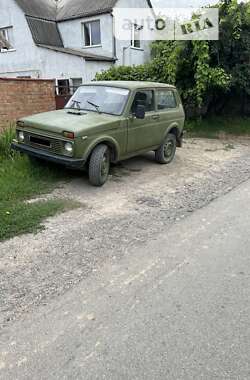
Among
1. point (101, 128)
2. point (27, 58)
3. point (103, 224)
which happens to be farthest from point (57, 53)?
point (103, 224)

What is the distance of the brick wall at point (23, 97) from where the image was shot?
25.1 ft

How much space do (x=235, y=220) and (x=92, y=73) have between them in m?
14.9

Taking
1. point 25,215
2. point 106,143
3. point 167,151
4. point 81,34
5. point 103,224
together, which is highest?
point 81,34

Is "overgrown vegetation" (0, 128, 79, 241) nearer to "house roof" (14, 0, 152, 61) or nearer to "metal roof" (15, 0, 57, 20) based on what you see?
"house roof" (14, 0, 152, 61)

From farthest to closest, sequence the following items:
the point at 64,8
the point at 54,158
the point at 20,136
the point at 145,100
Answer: the point at 64,8, the point at 145,100, the point at 20,136, the point at 54,158

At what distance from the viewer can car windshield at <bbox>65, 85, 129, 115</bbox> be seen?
629 cm

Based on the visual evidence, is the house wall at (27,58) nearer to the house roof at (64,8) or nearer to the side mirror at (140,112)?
the house roof at (64,8)

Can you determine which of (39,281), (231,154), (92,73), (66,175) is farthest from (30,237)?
(92,73)

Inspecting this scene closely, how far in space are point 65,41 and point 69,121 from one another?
57.6 ft

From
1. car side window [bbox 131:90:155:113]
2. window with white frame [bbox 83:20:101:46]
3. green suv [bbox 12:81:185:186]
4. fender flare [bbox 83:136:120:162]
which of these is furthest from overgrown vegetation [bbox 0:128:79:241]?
window with white frame [bbox 83:20:101:46]

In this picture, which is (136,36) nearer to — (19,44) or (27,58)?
(27,58)

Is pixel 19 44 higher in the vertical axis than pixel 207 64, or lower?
higher

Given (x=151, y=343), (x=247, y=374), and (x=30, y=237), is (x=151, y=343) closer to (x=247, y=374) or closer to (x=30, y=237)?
(x=247, y=374)

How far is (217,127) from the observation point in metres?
13.2
